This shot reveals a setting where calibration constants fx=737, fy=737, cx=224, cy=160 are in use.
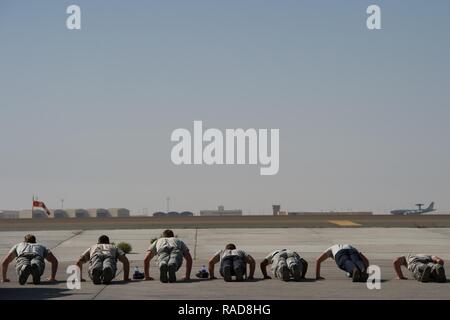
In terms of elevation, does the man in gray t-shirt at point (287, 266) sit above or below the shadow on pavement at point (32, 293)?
above

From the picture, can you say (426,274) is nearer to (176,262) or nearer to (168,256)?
(176,262)

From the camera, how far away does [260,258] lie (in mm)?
26672

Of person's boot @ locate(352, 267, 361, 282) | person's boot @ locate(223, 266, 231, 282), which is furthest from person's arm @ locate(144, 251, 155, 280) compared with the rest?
person's boot @ locate(352, 267, 361, 282)

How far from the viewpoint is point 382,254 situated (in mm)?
28078

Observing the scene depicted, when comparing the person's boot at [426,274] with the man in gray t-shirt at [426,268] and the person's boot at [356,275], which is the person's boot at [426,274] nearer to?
the man in gray t-shirt at [426,268]

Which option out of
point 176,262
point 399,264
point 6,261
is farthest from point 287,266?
point 6,261

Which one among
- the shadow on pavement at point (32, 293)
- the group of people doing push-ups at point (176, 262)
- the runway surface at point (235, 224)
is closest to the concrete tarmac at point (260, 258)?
the shadow on pavement at point (32, 293)

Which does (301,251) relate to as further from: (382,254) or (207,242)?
(207,242)

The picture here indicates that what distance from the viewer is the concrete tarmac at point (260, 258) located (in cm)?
1532

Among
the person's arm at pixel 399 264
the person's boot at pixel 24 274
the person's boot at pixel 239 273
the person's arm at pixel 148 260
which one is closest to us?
the person's boot at pixel 24 274
